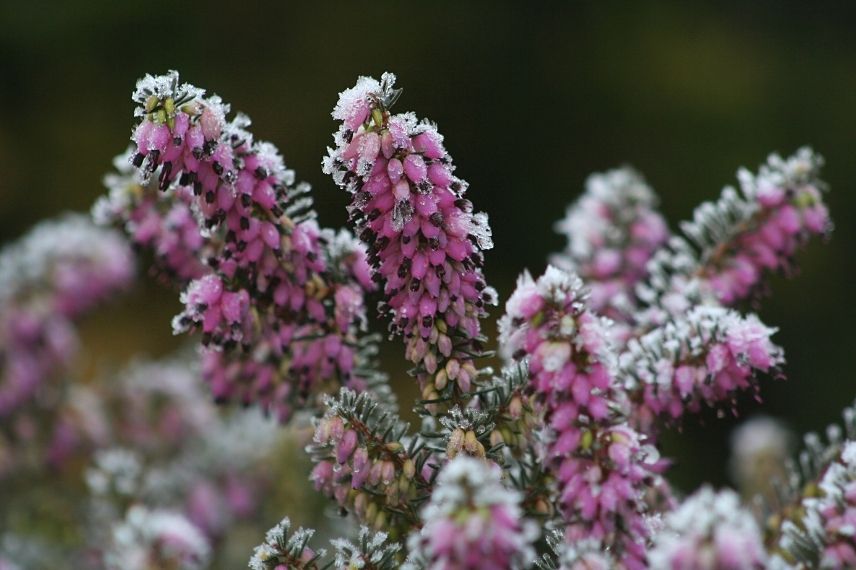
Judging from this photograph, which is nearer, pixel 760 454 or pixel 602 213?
pixel 602 213

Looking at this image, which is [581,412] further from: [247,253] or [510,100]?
[510,100]

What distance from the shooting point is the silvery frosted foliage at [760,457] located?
8.71ft

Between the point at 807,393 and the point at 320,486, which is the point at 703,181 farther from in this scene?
the point at 320,486

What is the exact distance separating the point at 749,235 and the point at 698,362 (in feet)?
1.58

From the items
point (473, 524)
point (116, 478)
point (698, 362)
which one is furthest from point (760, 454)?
point (473, 524)

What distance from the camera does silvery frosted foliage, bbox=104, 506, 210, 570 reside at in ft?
6.20

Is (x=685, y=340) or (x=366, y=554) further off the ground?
(x=685, y=340)

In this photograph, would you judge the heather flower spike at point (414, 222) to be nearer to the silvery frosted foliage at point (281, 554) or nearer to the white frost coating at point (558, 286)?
the white frost coating at point (558, 286)

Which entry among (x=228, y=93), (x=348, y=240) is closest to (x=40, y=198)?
(x=228, y=93)

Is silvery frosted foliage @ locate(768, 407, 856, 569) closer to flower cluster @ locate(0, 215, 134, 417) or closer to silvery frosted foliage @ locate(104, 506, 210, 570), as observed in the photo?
silvery frosted foliage @ locate(104, 506, 210, 570)

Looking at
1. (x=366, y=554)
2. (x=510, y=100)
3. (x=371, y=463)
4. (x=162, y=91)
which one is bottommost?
(x=366, y=554)

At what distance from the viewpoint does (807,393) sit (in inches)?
197

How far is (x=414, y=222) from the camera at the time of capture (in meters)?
1.32

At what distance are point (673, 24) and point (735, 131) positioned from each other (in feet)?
2.52
